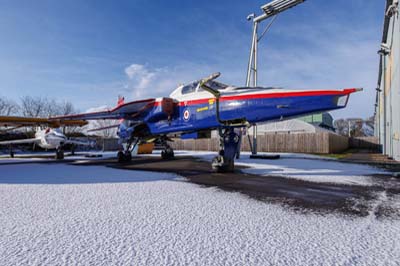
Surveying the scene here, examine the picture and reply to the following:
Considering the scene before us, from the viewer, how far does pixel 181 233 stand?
8.68ft

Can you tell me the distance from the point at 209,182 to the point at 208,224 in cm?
303

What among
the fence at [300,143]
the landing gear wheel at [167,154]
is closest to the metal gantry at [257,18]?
the landing gear wheel at [167,154]

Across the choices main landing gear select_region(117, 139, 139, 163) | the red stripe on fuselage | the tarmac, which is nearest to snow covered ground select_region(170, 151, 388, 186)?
the tarmac

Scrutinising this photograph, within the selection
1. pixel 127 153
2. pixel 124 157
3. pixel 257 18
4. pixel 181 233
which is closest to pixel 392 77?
pixel 257 18

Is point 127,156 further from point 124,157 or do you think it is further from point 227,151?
point 227,151

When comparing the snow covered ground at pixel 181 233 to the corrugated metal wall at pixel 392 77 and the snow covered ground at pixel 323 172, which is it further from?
the corrugated metal wall at pixel 392 77

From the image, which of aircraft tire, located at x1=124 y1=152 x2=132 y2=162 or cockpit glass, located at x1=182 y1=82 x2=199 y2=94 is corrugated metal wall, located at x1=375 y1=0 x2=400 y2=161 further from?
aircraft tire, located at x1=124 y1=152 x2=132 y2=162

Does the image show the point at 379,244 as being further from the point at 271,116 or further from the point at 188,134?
the point at 188,134

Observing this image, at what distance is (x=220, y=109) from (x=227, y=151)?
55.5 inches

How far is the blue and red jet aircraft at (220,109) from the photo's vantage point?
5840mm

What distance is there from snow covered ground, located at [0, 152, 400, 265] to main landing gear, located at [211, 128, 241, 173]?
338 centimetres

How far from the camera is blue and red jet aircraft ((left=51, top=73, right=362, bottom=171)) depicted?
5.84 m

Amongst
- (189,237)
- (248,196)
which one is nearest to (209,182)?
(248,196)

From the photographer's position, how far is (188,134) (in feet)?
31.9
